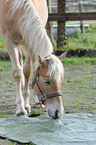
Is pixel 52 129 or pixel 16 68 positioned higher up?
pixel 16 68

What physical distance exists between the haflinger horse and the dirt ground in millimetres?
379

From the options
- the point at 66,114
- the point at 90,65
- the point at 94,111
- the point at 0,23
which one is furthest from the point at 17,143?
the point at 90,65

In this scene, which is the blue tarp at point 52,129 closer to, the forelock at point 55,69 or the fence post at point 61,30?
the forelock at point 55,69

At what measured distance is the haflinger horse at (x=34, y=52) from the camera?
3430 mm

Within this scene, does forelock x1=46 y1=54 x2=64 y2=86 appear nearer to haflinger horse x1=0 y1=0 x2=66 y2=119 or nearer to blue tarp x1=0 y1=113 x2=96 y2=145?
haflinger horse x1=0 y1=0 x2=66 y2=119

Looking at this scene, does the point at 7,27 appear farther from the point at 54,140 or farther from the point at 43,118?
the point at 54,140

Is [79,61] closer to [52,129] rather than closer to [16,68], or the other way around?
[16,68]

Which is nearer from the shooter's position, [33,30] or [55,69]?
[55,69]

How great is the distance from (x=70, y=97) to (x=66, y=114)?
3.30 feet

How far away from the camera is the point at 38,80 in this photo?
361 centimetres

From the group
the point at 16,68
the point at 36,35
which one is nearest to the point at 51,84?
the point at 36,35

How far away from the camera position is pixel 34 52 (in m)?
3.78

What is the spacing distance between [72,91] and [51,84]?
81.2 inches

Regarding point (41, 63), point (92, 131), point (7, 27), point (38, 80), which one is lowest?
point (92, 131)
